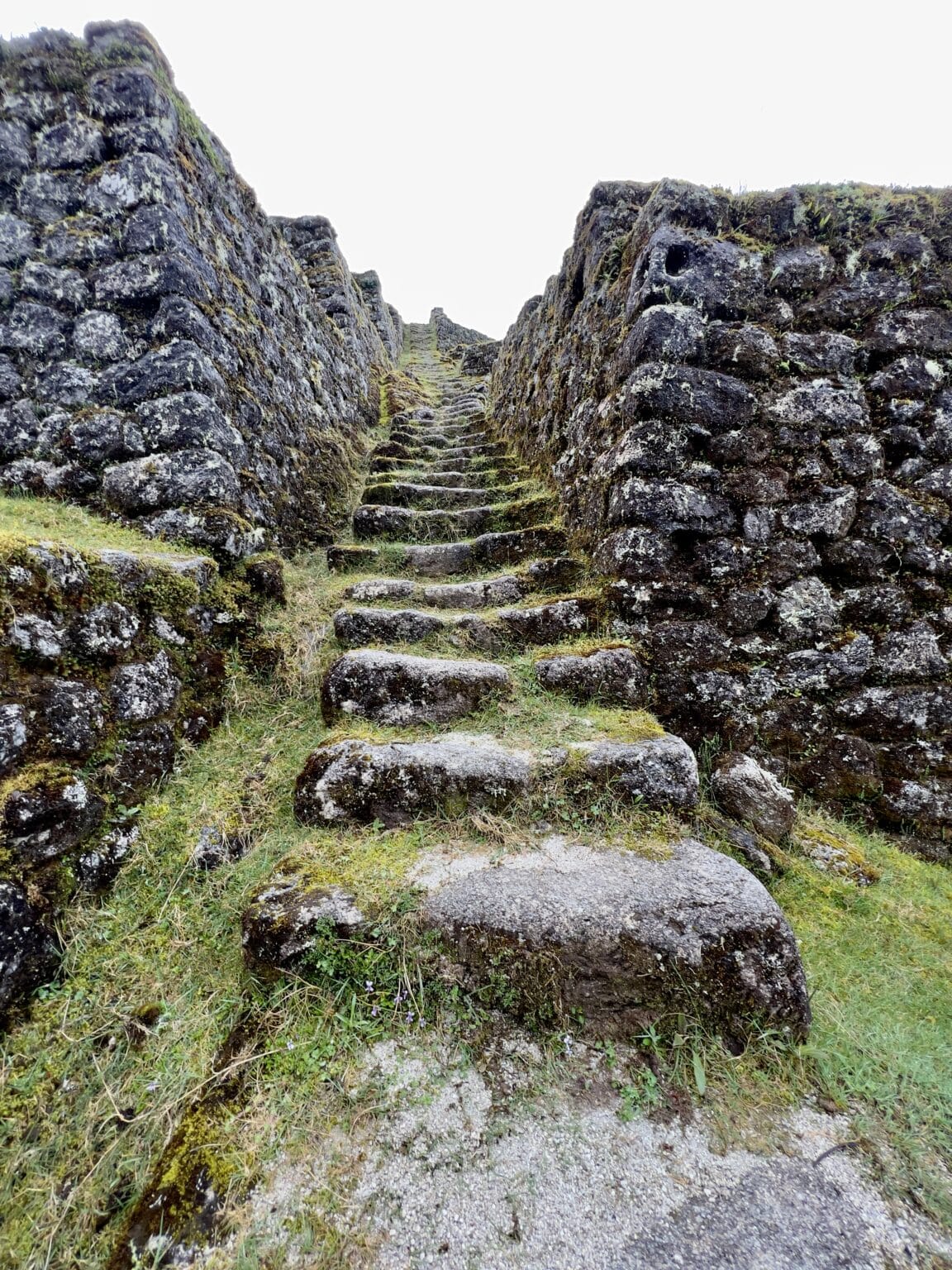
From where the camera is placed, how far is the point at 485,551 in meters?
4.55

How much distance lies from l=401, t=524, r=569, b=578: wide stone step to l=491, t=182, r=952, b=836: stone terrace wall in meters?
0.59

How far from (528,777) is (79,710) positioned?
212 cm

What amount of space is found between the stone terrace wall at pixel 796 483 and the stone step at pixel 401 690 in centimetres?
119

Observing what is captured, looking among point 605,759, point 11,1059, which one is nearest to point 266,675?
point 11,1059

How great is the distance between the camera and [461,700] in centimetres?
310

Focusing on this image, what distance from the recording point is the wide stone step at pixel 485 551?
4.45m

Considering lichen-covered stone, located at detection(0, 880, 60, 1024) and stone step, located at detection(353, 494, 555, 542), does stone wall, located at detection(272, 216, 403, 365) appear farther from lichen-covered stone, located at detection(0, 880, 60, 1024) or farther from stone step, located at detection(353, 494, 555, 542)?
lichen-covered stone, located at detection(0, 880, 60, 1024)

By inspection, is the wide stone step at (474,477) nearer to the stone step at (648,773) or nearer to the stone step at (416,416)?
the stone step at (416,416)

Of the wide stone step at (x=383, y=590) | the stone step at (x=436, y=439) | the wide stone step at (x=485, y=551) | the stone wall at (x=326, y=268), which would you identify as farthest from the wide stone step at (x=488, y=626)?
the stone wall at (x=326, y=268)

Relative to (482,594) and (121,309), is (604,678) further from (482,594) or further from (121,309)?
(121,309)

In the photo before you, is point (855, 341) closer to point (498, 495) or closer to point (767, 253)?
point (767, 253)

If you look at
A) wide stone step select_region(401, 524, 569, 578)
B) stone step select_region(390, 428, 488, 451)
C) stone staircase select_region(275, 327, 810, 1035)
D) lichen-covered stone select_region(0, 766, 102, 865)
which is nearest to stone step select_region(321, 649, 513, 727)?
stone staircase select_region(275, 327, 810, 1035)

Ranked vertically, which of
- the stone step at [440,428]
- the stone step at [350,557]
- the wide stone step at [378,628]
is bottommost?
the wide stone step at [378,628]

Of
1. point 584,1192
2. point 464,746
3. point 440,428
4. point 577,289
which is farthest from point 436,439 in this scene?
point 584,1192
